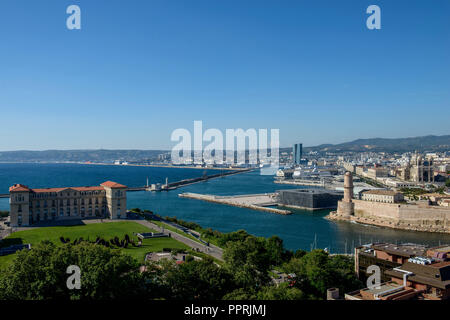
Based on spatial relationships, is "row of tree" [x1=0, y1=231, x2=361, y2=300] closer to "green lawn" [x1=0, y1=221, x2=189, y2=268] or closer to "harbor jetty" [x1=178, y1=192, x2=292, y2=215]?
"green lawn" [x1=0, y1=221, x2=189, y2=268]

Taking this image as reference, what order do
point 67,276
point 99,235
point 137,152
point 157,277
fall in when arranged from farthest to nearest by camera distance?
point 137,152 < point 99,235 < point 157,277 < point 67,276

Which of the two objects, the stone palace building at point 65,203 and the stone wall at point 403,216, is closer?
the stone palace building at point 65,203

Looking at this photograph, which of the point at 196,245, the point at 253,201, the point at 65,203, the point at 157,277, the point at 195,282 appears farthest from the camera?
the point at 253,201

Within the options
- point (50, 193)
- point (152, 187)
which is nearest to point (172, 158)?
point (152, 187)

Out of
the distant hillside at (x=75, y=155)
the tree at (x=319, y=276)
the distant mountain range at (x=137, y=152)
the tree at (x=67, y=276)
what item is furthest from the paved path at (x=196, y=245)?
the distant hillside at (x=75, y=155)

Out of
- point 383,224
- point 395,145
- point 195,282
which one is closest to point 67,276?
point 195,282

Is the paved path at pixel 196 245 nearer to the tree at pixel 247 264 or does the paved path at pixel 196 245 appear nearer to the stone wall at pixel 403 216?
the tree at pixel 247 264

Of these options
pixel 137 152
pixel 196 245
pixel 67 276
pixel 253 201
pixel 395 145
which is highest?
pixel 395 145

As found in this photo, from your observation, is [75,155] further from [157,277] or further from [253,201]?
[157,277]
